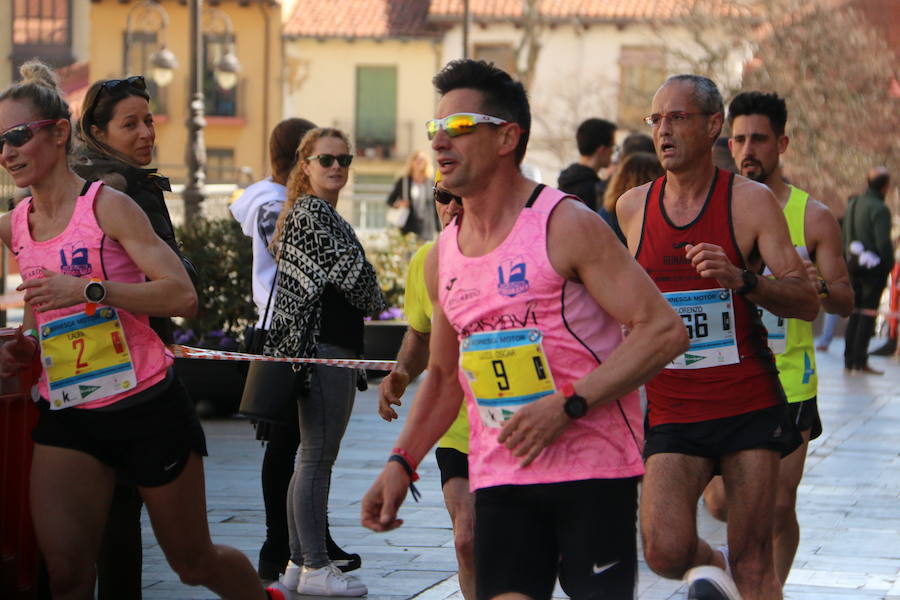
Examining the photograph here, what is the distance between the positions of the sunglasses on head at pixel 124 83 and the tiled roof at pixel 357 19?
4754 cm

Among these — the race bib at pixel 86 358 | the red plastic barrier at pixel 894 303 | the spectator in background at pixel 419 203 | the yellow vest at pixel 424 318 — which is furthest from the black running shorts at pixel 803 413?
the red plastic barrier at pixel 894 303

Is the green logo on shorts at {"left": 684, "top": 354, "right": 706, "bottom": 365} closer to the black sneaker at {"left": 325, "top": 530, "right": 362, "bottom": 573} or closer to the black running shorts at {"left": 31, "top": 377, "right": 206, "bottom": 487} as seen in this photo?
the black running shorts at {"left": 31, "top": 377, "right": 206, "bottom": 487}

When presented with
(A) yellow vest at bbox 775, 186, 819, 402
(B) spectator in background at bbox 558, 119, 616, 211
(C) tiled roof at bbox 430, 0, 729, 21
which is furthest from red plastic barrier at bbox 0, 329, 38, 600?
(C) tiled roof at bbox 430, 0, 729, 21

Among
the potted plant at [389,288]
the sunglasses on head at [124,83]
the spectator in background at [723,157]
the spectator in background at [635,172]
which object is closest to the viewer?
the sunglasses on head at [124,83]

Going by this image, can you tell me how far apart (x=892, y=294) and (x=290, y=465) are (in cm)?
1444

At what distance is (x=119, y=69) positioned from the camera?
5478 cm

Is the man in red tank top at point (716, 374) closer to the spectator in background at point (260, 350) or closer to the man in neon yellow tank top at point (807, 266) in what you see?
the man in neon yellow tank top at point (807, 266)

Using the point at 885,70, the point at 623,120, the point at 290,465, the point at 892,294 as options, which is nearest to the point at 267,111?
the point at 623,120

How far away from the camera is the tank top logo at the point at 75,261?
15.3 ft

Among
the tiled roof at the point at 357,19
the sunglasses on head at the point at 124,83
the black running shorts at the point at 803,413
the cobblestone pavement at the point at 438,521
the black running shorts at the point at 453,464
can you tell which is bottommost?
the cobblestone pavement at the point at 438,521

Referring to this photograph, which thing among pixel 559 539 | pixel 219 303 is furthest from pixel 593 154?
pixel 559 539

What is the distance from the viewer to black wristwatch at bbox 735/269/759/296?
4.86 m

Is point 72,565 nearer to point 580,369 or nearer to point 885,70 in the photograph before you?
point 580,369

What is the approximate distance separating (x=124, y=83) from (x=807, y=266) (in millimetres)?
2440
